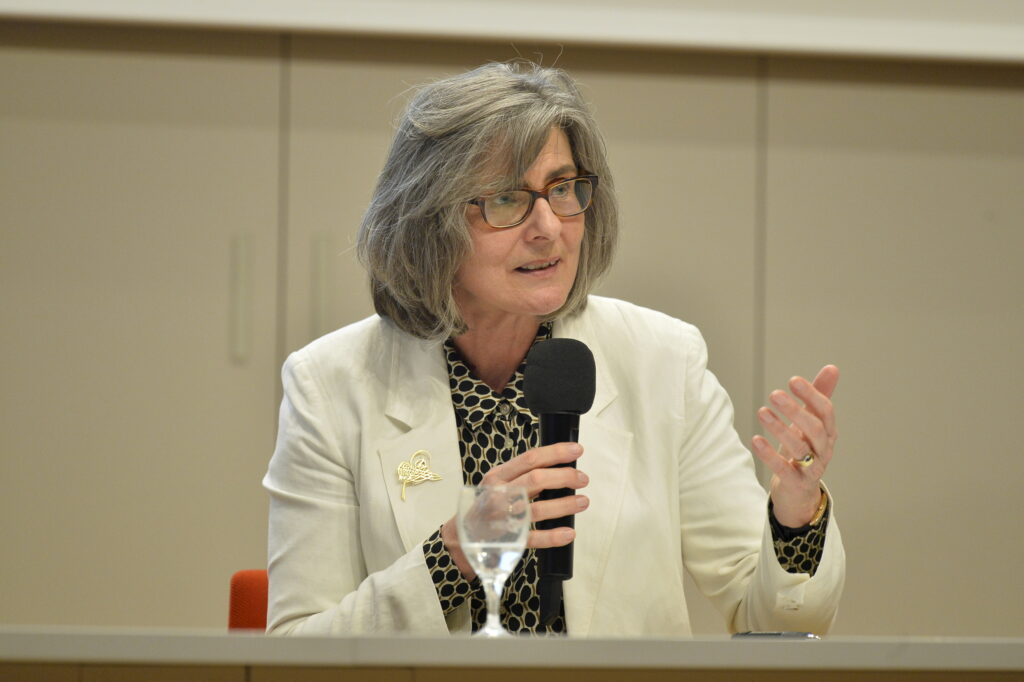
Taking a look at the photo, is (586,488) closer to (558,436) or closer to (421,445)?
(421,445)

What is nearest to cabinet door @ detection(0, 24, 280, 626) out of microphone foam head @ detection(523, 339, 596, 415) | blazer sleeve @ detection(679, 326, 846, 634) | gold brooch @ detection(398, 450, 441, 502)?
gold brooch @ detection(398, 450, 441, 502)

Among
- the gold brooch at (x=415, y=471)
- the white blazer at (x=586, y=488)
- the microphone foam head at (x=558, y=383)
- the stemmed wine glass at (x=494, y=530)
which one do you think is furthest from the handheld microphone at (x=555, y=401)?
the gold brooch at (x=415, y=471)

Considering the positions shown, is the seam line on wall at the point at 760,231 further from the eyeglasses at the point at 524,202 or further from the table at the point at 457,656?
the table at the point at 457,656

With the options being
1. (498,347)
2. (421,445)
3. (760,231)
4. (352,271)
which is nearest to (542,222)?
(498,347)

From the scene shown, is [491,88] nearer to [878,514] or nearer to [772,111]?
[772,111]

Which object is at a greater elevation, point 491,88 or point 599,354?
point 491,88

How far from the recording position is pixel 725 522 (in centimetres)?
189

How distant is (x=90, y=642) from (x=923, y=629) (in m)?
2.90

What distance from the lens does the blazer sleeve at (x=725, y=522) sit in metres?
1.69

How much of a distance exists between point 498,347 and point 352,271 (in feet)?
4.44

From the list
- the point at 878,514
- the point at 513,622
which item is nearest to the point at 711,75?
the point at 878,514

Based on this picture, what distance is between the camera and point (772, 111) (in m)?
3.36

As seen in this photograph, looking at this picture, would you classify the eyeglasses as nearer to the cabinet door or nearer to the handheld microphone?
the handheld microphone

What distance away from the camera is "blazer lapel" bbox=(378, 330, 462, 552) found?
1.84 m
